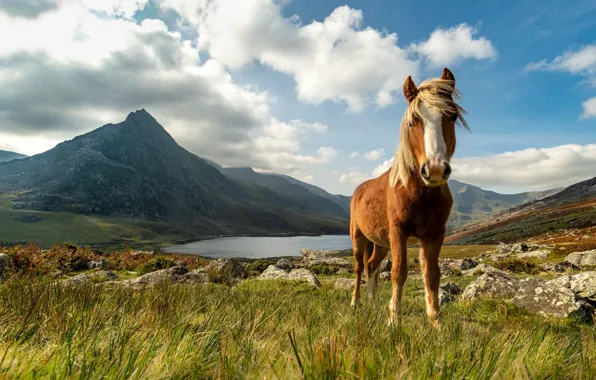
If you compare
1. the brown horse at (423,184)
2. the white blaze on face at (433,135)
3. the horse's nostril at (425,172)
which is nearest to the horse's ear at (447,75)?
the brown horse at (423,184)

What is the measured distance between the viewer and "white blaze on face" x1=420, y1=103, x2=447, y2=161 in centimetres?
393

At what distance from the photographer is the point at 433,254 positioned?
5.08 metres

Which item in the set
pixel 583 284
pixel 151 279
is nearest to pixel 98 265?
pixel 151 279

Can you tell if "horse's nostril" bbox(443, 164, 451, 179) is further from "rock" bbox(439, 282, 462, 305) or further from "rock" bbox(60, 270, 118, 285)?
"rock" bbox(439, 282, 462, 305)

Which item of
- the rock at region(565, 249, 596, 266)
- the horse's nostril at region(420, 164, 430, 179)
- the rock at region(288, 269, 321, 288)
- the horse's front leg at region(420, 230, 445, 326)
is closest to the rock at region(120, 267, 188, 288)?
the horse's front leg at region(420, 230, 445, 326)

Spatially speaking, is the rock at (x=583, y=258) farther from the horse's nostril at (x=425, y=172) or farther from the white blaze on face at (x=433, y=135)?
the horse's nostril at (x=425, y=172)

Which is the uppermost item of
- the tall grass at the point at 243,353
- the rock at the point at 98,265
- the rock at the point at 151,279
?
the tall grass at the point at 243,353

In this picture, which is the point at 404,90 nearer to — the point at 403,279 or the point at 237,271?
the point at 403,279

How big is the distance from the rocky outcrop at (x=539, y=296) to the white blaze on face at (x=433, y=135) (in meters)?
6.56

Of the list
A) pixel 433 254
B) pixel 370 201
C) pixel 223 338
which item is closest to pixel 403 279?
pixel 433 254

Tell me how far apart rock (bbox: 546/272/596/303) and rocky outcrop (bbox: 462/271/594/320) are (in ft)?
2.39

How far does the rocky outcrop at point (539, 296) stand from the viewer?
25.0 ft

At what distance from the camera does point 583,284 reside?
30.9 ft

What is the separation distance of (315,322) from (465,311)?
18.9 ft
